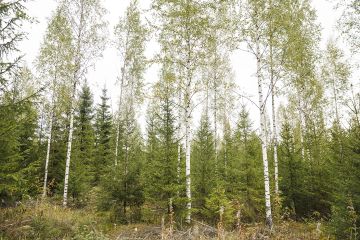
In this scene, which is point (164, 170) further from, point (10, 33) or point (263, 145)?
point (10, 33)

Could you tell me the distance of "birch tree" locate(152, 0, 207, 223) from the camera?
12.9 metres

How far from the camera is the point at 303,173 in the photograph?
15.2 m

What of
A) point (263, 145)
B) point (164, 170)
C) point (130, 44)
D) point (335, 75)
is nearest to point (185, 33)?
point (263, 145)

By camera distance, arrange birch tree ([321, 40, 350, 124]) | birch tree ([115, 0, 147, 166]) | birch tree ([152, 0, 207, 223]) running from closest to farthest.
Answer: birch tree ([152, 0, 207, 223]), birch tree ([115, 0, 147, 166]), birch tree ([321, 40, 350, 124])

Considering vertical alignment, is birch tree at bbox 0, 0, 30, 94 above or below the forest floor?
above

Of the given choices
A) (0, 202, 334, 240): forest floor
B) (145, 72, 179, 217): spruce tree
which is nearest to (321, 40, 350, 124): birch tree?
(0, 202, 334, 240): forest floor

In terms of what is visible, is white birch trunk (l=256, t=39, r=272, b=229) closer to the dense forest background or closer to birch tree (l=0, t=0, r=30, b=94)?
the dense forest background

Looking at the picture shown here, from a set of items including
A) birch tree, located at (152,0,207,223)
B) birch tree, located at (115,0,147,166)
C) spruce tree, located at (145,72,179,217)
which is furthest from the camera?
birch tree, located at (115,0,147,166)

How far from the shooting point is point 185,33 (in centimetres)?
1292

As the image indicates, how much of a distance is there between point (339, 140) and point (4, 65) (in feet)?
40.5

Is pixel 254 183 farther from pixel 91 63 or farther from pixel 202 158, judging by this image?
pixel 91 63

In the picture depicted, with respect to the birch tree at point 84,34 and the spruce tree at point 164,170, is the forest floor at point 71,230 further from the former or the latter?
the birch tree at point 84,34

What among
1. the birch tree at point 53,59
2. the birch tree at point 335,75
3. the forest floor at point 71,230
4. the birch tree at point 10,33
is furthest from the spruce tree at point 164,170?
the birch tree at point 335,75

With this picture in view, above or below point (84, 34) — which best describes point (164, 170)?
below
